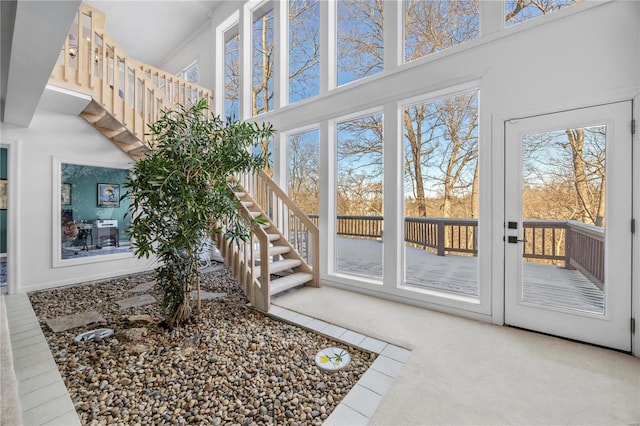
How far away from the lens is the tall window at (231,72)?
5.48 m

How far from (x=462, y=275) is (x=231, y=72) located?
5.79 metres

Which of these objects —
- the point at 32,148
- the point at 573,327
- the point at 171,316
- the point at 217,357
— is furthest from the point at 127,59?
→ the point at 573,327

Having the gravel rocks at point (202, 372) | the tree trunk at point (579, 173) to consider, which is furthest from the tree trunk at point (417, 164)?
the gravel rocks at point (202, 372)

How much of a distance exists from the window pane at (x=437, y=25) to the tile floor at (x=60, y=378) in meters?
3.21

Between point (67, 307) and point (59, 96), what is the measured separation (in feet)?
8.50

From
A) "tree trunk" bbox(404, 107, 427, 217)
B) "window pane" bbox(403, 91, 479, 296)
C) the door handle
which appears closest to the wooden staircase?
"window pane" bbox(403, 91, 479, 296)

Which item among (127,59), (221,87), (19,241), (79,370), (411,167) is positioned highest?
(221,87)

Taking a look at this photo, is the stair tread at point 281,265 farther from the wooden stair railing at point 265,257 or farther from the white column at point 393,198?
the white column at point 393,198

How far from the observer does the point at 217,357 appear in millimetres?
2070

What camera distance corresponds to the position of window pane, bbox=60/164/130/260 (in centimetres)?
400

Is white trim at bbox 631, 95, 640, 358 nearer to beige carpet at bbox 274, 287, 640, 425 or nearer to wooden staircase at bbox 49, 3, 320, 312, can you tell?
beige carpet at bbox 274, 287, 640, 425

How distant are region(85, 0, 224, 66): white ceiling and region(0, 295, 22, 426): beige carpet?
599cm

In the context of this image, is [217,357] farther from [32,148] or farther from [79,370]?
[32,148]

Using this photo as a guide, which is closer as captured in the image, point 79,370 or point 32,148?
point 79,370
